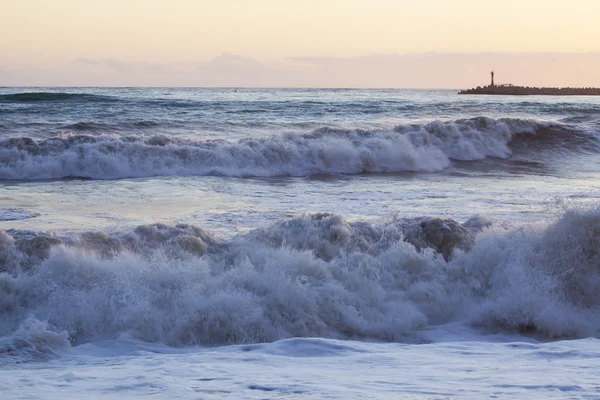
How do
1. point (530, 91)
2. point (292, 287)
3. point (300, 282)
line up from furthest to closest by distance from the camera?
point (530, 91)
point (300, 282)
point (292, 287)

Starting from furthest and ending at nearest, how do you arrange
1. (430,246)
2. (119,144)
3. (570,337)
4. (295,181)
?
1. (119,144)
2. (295,181)
3. (430,246)
4. (570,337)

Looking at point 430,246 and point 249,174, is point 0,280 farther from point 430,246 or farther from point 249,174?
point 249,174

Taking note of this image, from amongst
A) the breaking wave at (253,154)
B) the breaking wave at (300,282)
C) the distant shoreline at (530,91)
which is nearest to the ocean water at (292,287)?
the breaking wave at (300,282)

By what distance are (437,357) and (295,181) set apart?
10.2 m

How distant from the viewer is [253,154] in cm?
1686

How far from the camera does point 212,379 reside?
3939 mm

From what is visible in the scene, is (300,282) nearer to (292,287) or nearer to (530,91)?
(292,287)

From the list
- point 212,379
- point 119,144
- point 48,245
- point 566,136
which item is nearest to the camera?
point 212,379

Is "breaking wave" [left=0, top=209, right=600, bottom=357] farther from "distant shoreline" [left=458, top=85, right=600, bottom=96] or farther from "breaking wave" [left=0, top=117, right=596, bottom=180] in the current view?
"distant shoreline" [left=458, top=85, right=600, bottom=96]

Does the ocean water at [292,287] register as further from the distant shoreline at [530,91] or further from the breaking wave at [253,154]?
the distant shoreline at [530,91]

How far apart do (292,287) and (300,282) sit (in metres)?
0.17

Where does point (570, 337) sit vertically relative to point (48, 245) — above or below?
below

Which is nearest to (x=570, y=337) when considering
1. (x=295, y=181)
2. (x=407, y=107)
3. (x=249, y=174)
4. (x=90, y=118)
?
(x=295, y=181)

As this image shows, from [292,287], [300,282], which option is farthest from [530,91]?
[292,287]
